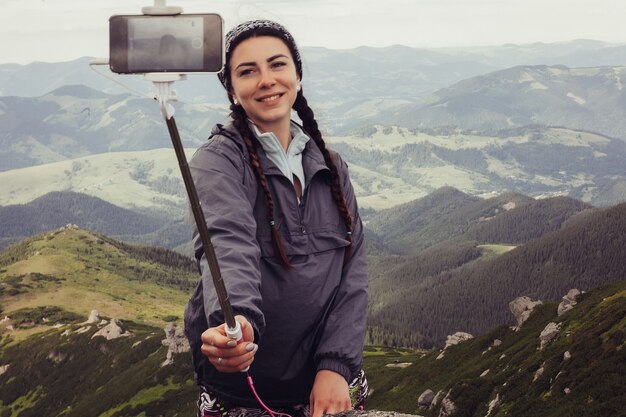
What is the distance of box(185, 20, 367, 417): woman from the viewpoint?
24.9 feet

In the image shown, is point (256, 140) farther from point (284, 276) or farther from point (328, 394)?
point (328, 394)

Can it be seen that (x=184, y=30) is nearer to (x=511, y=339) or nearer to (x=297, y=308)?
(x=297, y=308)

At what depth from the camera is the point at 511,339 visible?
15900 cm

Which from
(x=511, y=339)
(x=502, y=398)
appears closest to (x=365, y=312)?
(x=502, y=398)

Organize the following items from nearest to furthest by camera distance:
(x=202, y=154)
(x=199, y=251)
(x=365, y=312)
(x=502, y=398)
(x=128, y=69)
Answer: (x=128, y=69) < (x=199, y=251) < (x=202, y=154) < (x=365, y=312) < (x=502, y=398)

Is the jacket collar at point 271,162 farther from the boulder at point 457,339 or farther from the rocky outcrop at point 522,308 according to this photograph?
the boulder at point 457,339

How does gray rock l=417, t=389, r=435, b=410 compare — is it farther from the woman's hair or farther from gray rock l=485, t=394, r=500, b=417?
the woman's hair

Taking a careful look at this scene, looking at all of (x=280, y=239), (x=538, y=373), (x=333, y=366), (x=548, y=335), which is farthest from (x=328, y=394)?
(x=548, y=335)

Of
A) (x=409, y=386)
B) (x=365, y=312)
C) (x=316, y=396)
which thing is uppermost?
(x=365, y=312)

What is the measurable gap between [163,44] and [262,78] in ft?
9.11

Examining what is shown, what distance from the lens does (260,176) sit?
7871 millimetres

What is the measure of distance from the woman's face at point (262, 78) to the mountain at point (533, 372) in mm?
87650

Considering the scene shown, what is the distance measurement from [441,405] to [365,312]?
A: 125 meters

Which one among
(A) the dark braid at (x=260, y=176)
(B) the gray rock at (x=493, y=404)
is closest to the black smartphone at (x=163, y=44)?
(A) the dark braid at (x=260, y=176)
